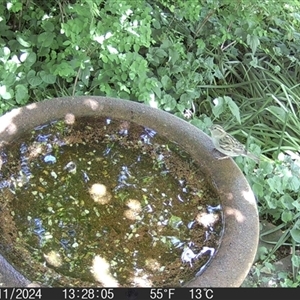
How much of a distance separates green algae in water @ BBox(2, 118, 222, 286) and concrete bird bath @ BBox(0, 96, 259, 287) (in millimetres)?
48

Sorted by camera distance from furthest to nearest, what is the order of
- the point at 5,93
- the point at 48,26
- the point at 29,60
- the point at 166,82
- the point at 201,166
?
the point at 166,82 < the point at 48,26 < the point at 29,60 < the point at 5,93 < the point at 201,166

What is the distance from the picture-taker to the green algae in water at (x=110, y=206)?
7.40 ft

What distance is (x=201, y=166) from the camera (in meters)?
2.75

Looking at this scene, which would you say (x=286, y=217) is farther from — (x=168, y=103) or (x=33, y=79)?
(x=33, y=79)

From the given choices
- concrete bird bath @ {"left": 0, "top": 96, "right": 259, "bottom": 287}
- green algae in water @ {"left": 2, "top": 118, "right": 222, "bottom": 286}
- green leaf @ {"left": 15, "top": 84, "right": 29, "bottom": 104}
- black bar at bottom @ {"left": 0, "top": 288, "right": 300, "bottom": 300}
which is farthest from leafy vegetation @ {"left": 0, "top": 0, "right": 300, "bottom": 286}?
black bar at bottom @ {"left": 0, "top": 288, "right": 300, "bottom": 300}

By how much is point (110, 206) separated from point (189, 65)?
1.96 metres

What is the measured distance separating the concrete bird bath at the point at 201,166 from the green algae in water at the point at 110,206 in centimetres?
5

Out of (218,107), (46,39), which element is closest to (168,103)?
(218,107)

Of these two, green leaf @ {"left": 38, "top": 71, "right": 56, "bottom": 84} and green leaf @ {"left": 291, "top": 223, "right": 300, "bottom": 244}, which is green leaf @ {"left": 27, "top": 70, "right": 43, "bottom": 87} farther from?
green leaf @ {"left": 291, "top": 223, "right": 300, "bottom": 244}

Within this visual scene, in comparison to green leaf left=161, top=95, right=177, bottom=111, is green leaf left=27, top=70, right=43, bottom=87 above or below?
above

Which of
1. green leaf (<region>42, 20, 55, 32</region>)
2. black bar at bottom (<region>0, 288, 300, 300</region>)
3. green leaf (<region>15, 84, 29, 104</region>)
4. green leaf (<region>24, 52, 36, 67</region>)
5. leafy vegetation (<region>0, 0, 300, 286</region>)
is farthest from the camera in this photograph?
green leaf (<region>42, 20, 55, 32</region>)

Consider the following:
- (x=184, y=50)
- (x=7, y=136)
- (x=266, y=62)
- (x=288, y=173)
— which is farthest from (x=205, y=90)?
(x=7, y=136)

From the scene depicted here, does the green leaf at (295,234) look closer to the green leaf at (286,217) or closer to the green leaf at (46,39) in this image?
the green leaf at (286,217)

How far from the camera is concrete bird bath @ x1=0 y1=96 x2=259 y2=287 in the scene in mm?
2225
